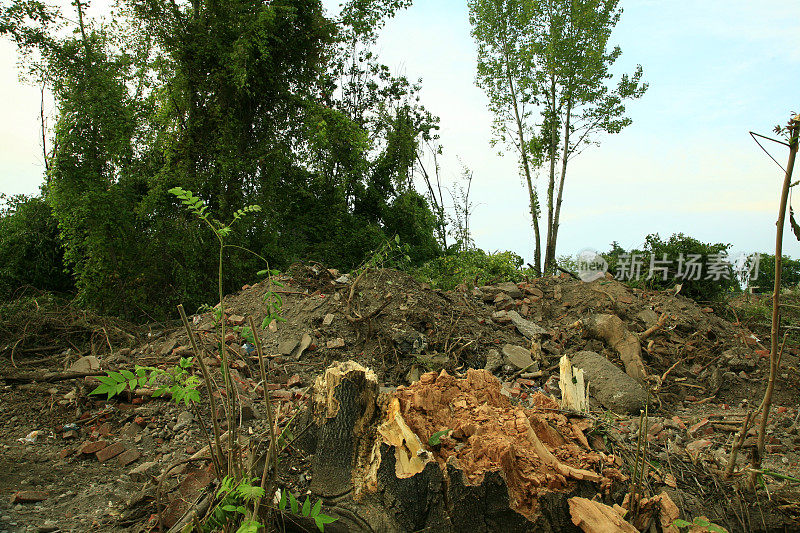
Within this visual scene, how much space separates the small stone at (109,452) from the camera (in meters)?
3.69

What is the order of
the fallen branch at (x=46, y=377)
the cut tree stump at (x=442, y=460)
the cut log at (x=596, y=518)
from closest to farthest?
1. the cut log at (x=596, y=518)
2. the cut tree stump at (x=442, y=460)
3. the fallen branch at (x=46, y=377)

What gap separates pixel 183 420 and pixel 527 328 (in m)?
4.76

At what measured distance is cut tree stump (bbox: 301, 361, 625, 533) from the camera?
2.00 metres

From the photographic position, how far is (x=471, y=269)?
40.0 ft

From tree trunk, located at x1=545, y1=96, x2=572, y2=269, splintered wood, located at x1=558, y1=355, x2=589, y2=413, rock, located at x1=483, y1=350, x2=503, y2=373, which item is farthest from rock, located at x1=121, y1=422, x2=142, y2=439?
tree trunk, located at x1=545, y1=96, x2=572, y2=269

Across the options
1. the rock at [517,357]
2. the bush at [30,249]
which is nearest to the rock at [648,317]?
the rock at [517,357]

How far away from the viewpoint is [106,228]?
917 cm

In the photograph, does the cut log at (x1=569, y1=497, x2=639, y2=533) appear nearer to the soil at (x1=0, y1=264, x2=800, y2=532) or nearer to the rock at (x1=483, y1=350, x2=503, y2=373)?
the soil at (x1=0, y1=264, x2=800, y2=532)

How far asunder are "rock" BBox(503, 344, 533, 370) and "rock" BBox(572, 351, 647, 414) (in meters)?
0.64

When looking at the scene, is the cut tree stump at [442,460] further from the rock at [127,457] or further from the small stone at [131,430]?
the small stone at [131,430]

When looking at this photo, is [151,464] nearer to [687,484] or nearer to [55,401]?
[55,401]

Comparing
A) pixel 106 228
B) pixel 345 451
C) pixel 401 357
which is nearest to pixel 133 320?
pixel 106 228

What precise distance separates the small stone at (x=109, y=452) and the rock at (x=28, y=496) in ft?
1.67

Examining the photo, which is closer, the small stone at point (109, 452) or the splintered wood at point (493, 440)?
the splintered wood at point (493, 440)
